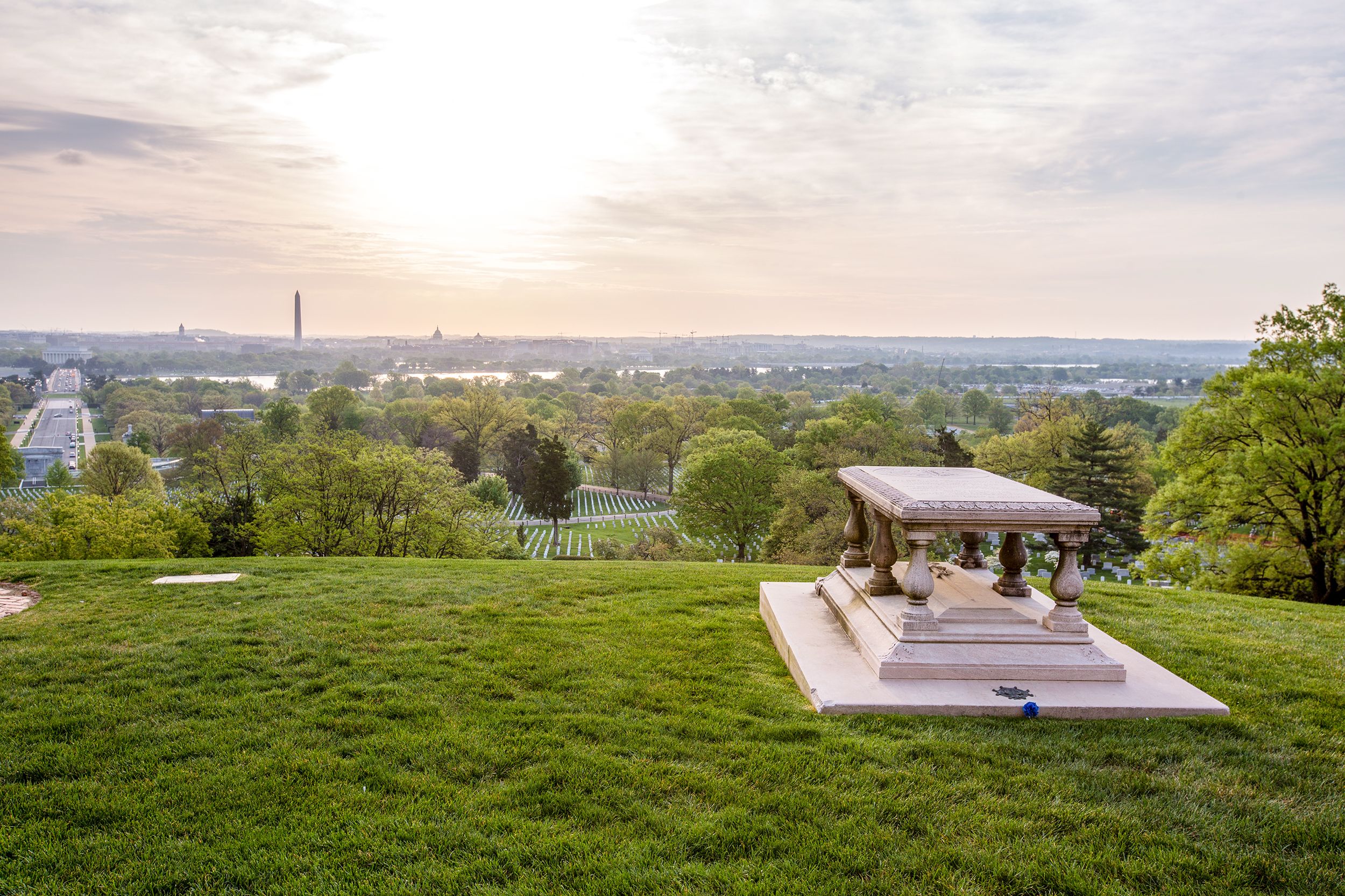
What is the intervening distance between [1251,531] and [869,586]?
17264mm

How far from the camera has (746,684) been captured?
6383mm

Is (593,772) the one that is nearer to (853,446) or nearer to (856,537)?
(856,537)

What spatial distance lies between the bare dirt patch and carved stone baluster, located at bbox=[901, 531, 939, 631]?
1045cm

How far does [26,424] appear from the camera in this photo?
106 metres

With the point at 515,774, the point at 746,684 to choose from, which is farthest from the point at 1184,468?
the point at 515,774

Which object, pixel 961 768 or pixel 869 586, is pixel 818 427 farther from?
pixel 961 768

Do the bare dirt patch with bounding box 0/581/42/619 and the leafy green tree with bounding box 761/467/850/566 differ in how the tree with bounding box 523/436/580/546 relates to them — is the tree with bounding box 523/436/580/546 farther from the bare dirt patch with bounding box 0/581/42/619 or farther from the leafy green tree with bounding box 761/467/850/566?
the bare dirt patch with bounding box 0/581/42/619

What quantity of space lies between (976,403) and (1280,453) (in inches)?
4202

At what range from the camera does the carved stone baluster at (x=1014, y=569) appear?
771 centimetres

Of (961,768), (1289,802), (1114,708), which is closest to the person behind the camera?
(1289,802)

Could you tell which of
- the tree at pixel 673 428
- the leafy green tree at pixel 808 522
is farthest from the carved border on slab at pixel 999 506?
the tree at pixel 673 428

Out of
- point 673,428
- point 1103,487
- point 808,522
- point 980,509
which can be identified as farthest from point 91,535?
point 673,428

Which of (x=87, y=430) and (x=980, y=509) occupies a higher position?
(x=980, y=509)

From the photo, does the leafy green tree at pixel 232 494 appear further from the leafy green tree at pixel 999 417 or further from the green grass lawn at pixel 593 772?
the leafy green tree at pixel 999 417
